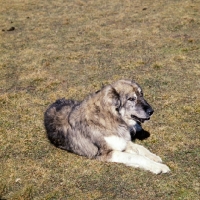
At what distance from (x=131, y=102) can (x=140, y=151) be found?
1474mm

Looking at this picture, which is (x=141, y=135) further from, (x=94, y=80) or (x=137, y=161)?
(x=94, y=80)

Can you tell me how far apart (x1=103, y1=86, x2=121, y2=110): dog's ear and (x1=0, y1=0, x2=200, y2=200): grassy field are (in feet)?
5.31

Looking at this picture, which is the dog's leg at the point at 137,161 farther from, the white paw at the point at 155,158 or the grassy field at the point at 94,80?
the white paw at the point at 155,158

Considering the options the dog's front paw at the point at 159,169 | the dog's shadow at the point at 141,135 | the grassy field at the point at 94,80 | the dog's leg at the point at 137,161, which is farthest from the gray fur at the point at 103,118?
the dog's front paw at the point at 159,169

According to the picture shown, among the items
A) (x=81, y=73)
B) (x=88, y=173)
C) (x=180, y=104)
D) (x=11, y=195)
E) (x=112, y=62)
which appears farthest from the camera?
(x=112, y=62)

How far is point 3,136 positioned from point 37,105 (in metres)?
2.29

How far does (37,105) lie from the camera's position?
1222 cm

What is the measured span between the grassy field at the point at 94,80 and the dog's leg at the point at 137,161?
0.17 metres

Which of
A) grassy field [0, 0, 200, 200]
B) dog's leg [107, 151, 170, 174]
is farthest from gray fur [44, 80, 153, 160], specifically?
grassy field [0, 0, 200, 200]

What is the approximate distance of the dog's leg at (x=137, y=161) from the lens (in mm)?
7887

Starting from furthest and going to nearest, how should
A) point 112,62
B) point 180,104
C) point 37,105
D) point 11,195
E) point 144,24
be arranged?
1. point 144,24
2. point 112,62
3. point 37,105
4. point 180,104
5. point 11,195

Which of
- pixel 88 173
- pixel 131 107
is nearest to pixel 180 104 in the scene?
pixel 131 107

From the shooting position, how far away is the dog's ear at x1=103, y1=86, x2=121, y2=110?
7.95 metres

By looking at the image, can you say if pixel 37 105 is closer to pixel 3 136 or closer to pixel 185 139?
pixel 3 136
